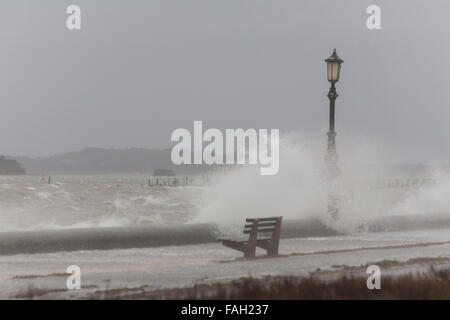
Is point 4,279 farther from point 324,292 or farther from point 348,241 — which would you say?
point 348,241

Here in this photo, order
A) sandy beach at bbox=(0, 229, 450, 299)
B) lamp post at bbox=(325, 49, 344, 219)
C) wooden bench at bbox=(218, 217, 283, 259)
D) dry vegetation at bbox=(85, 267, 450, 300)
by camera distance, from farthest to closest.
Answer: lamp post at bbox=(325, 49, 344, 219)
wooden bench at bbox=(218, 217, 283, 259)
sandy beach at bbox=(0, 229, 450, 299)
dry vegetation at bbox=(85, 267, 450, 300)

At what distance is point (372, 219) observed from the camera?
1848 centimetres

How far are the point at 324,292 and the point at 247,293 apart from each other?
80 centimetres

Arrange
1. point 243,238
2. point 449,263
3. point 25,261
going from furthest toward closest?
point 243,238, point 25,261, point 449,263

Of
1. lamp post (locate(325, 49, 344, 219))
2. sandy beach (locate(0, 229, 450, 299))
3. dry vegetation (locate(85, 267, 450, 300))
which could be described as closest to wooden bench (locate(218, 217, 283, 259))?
sandy beach (locate(0, 229, 450, 299))

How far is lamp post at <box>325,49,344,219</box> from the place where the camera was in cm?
1706

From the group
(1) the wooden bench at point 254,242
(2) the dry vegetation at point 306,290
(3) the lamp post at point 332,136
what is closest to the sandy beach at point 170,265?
(1) the wooden bench at point 254,242

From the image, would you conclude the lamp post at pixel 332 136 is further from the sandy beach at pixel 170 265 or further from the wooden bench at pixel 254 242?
the wooden bench at pixel 254 242

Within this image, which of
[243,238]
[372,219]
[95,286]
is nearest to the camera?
[95,286]

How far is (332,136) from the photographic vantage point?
1716cm

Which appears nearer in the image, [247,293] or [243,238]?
[247,293]

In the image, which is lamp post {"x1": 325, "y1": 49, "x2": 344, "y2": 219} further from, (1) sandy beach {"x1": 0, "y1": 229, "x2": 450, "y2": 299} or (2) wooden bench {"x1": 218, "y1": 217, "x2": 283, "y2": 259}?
(2) wooden bench {"x1": 218, "y1": 217, "x2": 283, "y2": 259}

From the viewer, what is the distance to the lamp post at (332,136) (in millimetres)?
17062
